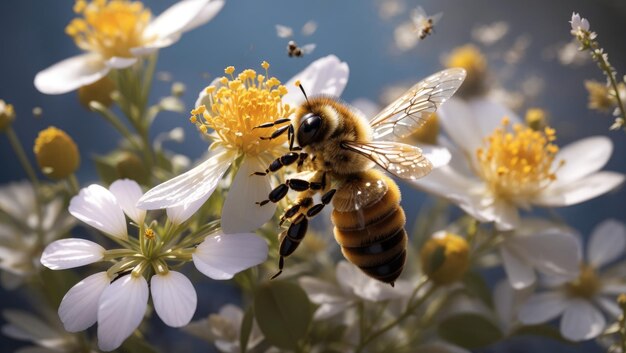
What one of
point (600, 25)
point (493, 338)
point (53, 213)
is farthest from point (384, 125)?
point (600, 25)

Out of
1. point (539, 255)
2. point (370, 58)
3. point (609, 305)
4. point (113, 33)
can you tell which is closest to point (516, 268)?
point (539, 255)

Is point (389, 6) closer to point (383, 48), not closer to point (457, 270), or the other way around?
point (383, 48)

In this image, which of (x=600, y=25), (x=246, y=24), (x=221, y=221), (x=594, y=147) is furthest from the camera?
(x=600, y=25)

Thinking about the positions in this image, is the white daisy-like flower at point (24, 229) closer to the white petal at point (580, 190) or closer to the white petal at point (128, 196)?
the white petal at point (128, 196)

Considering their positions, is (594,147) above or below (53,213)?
below

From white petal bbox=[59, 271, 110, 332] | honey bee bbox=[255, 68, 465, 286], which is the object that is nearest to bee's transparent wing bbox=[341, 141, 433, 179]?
honey bee bbox=[255, 68, 465, 286]

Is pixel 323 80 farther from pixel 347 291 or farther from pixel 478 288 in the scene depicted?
pixel 478 288

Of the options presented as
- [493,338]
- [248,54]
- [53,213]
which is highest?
[248,54]
